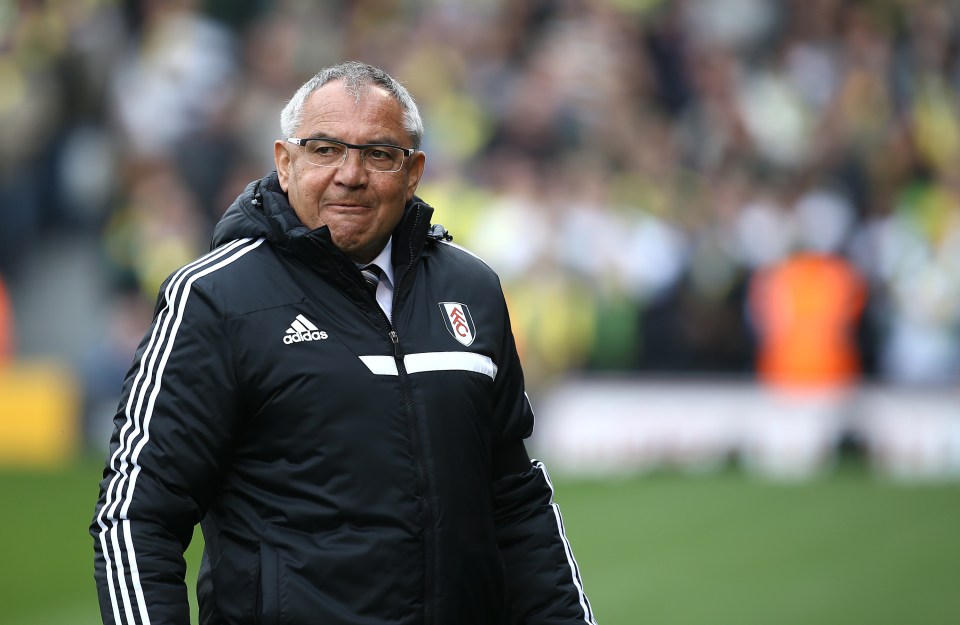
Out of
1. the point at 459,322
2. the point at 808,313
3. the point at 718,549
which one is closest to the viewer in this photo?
the point at 459,322

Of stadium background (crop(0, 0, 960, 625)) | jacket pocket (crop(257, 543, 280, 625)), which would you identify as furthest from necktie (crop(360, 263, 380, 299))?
stadium background (crop(0, 0, 960, 625))

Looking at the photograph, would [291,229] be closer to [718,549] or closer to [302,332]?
[302,332]

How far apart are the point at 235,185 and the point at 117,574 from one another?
37.7 ft

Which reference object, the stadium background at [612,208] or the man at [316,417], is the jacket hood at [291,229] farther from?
the stadium background at [612,208]

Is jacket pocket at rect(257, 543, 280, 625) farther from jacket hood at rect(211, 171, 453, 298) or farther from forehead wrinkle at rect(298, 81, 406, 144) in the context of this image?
forehead wrinkle at rect(298, 81, 406, 144)

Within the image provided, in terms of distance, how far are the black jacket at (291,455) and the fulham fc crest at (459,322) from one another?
4 centimetres

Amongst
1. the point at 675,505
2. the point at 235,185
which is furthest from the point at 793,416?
the point at 235,185

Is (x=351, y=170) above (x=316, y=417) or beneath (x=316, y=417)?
above

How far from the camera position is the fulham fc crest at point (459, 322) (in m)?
2.93

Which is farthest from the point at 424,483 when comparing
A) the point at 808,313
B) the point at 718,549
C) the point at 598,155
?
the point at 598,155

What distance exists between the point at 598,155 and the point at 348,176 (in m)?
11.6

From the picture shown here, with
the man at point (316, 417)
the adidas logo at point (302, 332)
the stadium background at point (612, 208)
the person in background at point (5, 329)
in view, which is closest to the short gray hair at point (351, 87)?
the man at point (316, 417)

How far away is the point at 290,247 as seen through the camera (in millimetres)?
2793

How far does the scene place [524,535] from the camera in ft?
10.0
